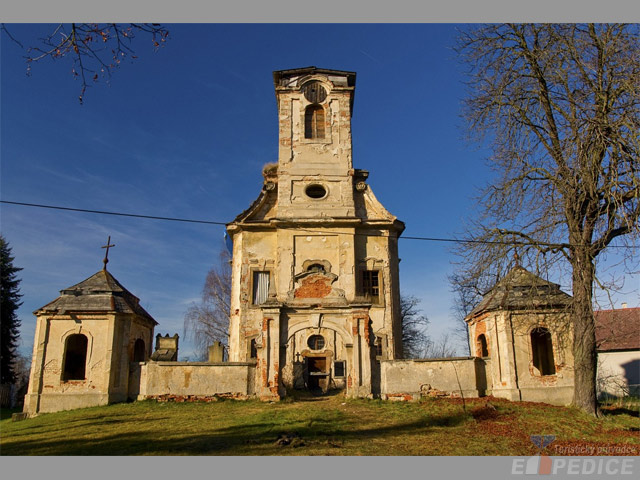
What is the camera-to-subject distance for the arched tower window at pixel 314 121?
24641mm

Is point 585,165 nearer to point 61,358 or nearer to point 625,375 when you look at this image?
point 61,358

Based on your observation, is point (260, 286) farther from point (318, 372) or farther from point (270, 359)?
point (270, 359)

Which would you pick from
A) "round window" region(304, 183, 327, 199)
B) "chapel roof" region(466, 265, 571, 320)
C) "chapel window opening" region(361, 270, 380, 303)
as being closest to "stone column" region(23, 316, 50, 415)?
"round window" region(304, 183, 327, 199)

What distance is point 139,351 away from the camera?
20.6 meters

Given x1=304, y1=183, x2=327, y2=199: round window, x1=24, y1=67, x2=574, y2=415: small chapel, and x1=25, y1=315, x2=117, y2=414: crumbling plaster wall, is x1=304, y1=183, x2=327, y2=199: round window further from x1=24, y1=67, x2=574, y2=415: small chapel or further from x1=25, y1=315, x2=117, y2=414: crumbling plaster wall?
x1=25, y1=315, x2=117, y2=414: crumbling plaster wall

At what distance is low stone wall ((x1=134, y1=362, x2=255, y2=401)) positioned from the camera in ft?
54.7

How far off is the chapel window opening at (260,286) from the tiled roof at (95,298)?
183 inches

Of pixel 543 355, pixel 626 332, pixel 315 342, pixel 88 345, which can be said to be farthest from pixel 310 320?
pixel 626 332

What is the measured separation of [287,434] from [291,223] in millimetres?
12617

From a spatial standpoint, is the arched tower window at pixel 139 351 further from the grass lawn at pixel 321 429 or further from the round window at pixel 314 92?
the round window at pixel 314 92

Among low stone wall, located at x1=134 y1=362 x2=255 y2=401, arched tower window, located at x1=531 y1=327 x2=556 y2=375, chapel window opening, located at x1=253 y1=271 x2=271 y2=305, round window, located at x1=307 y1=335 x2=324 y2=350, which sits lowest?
low stone wall, located at x1=134 y1=362 x2=255 y2=401

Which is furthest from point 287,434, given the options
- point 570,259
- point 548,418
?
point 570,259

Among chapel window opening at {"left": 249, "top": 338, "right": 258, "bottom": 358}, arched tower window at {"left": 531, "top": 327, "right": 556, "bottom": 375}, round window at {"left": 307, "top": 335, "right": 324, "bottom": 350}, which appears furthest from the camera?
round window at {"left": 307, "top": 335, "right": 324, "bottom": 350}

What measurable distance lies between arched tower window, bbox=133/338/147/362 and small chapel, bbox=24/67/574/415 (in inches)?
2.1
